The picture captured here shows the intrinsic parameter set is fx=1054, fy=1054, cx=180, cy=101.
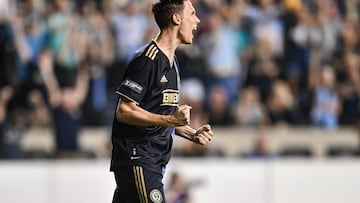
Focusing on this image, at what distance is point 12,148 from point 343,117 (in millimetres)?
4425

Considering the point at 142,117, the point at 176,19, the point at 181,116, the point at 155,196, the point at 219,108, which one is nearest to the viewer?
the point at 181,116

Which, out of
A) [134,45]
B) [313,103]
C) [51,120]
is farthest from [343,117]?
[51,120]

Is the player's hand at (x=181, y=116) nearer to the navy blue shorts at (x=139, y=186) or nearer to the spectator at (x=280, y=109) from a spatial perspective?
the navy blue shorts at (x=139, y=186)

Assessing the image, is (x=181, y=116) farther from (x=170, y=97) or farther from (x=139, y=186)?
(x=139, y=186)

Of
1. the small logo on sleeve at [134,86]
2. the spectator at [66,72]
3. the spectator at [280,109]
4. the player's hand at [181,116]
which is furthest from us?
the spectator at [280,109]

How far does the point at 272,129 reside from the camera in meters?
13.9

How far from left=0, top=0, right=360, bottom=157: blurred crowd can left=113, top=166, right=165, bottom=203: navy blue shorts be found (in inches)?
247

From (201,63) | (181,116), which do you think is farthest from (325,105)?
(181,116)

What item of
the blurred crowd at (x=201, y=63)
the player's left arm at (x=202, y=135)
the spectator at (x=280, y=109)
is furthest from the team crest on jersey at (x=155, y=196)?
the spectator at (x=280, y=109)

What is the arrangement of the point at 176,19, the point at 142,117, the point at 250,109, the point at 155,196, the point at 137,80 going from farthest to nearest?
the point at 250,109
the point at 176,19
the point at 155,196
the point at 137,80
the point at 142,117

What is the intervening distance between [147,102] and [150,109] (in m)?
0.06

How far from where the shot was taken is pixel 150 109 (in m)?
7.36

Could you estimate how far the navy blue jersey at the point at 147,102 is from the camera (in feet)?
23.7

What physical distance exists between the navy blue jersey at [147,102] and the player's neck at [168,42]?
5 cm
